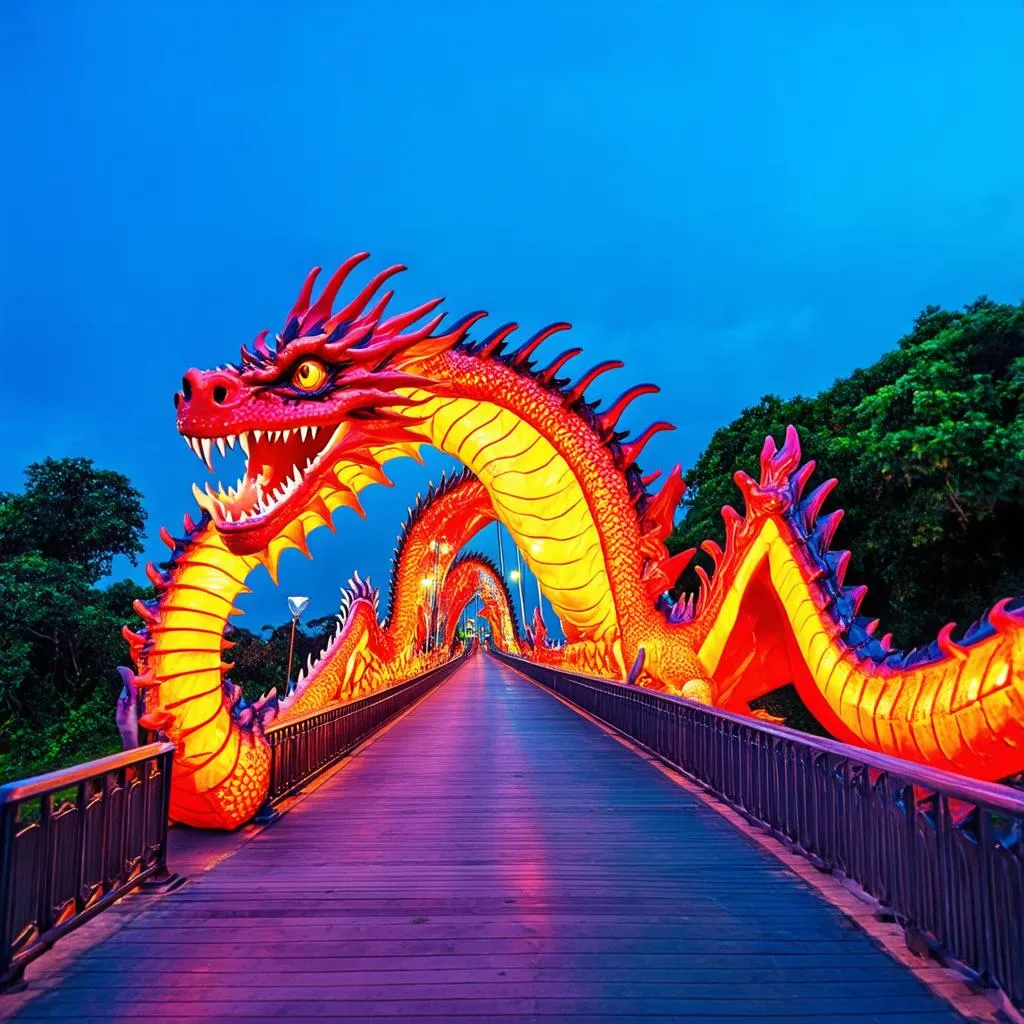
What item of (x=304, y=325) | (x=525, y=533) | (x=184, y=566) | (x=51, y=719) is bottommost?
(x=51, y=719)

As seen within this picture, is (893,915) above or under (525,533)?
under

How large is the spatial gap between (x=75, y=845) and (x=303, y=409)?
314 cm

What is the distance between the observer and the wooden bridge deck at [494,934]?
9.45ft

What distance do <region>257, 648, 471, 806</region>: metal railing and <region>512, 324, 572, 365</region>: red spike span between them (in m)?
4.64

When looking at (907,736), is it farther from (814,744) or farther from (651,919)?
(651,919)

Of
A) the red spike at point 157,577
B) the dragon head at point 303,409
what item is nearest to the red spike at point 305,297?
the dragon head at point 303,409

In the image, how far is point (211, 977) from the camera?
3131 millimetres

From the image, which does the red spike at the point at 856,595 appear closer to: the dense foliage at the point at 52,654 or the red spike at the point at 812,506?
the red spike at the point at 812,506

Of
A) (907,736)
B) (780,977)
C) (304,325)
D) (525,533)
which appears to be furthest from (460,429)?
(780,977)

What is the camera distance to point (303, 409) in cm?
570

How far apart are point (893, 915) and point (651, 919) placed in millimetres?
1060

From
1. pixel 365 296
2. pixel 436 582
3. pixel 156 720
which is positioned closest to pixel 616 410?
pixel 365 296

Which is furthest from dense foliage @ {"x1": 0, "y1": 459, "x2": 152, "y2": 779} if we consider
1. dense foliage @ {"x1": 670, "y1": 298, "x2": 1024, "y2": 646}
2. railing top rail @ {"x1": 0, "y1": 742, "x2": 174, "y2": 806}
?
dense foliage @ {"x1": 670, "y1": 298, "x2": 1024, "y2": 646}

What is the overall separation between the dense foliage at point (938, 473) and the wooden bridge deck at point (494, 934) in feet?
25.0
